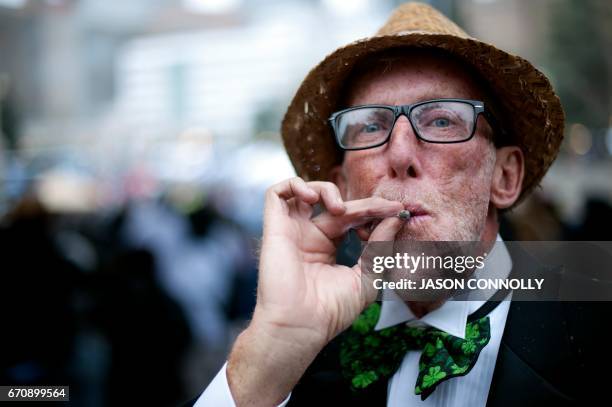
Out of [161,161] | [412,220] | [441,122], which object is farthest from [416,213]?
[161,161]

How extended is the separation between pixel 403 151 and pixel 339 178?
565mm

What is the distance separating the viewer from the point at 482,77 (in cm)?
198

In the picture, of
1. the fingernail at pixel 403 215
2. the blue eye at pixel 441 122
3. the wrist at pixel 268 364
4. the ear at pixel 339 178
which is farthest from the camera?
the ear at pixel 339 178

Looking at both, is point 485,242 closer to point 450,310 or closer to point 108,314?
point 450,310

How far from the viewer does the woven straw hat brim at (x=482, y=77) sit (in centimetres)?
184

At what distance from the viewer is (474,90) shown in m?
1.96

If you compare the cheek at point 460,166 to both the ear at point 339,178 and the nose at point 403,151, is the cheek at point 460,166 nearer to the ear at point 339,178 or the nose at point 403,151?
the nose at point 403,151

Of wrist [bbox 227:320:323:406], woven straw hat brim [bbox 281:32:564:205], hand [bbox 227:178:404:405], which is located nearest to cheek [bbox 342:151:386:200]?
hand [bbox 227:178:404:405]

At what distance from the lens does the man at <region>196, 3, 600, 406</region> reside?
162 centimetres

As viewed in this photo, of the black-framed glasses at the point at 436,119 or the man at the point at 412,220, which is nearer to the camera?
the man at the point at 412,220

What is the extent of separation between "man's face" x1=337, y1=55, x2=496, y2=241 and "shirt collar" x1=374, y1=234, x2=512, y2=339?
0.46 feet

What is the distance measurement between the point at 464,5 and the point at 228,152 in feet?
40.2

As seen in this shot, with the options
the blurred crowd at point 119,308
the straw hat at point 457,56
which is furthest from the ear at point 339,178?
the blurred crowd at point 119,308

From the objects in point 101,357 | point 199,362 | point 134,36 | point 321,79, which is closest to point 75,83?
point 134,36
